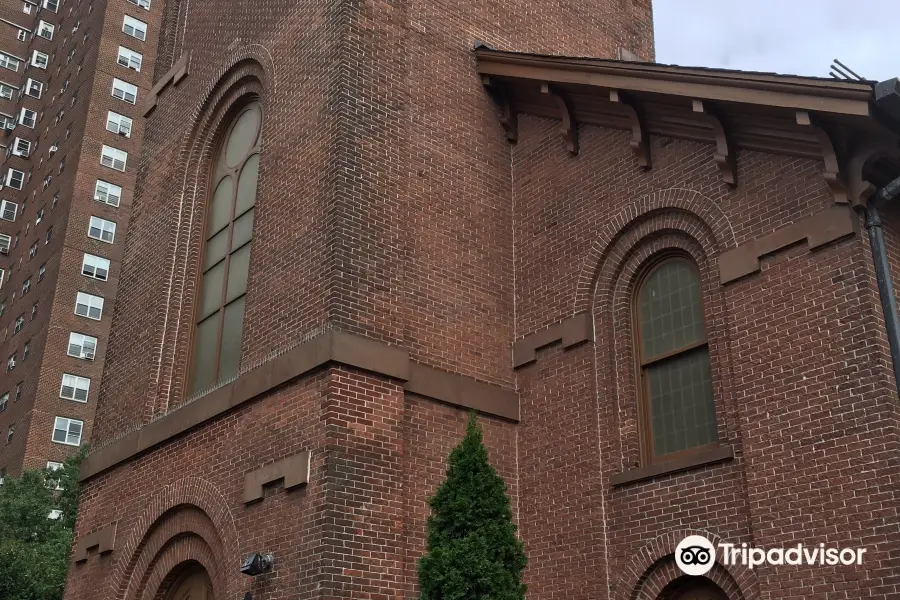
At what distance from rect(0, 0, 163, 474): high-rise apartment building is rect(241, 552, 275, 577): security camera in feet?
124

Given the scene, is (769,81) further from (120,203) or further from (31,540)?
(120,203)

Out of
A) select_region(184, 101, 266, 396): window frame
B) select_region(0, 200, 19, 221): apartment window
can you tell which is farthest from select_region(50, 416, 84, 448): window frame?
select_region(184, 101, 266, 396): window frame

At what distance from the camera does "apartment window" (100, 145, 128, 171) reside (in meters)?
51.6

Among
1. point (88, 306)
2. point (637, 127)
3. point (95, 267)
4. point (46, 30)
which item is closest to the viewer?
point (637, 127)

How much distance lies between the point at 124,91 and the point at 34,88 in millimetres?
10795

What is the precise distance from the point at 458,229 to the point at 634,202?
2.43 metres

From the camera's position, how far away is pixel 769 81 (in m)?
9.58

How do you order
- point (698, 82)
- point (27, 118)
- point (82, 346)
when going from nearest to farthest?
point (698, 82) < point (82, 346) < point (27, 118)

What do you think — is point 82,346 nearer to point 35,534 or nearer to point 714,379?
point 35,534

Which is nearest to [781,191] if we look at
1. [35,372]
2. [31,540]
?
[31,540]

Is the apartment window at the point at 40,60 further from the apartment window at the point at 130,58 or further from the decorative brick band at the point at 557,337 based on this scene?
the decorative brick band at the point at 557,337

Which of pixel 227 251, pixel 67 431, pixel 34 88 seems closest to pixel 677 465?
pixel 227 251

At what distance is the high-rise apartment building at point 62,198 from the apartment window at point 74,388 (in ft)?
0.19

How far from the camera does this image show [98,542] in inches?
541
